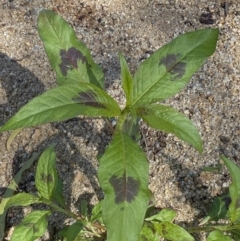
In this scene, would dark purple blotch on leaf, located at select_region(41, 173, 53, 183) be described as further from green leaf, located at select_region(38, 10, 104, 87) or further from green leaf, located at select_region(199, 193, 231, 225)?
green leaf, located at select_region(199, 193, 231, 225)

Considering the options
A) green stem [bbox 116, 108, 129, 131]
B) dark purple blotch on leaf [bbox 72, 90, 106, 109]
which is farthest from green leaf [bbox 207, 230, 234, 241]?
dark purple blotch on leaf [bbox 72, 90, 106, 109]

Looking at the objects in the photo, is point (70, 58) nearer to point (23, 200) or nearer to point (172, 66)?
point (172, 66)

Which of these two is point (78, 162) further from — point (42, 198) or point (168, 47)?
point (168, 47)

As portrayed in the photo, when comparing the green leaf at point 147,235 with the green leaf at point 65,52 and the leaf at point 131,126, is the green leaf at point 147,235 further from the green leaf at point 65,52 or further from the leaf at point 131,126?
the green leaf at point 65,52

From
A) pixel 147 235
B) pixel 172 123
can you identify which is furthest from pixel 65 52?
pixel 147 235

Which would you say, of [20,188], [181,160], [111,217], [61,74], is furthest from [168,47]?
[20,188]
